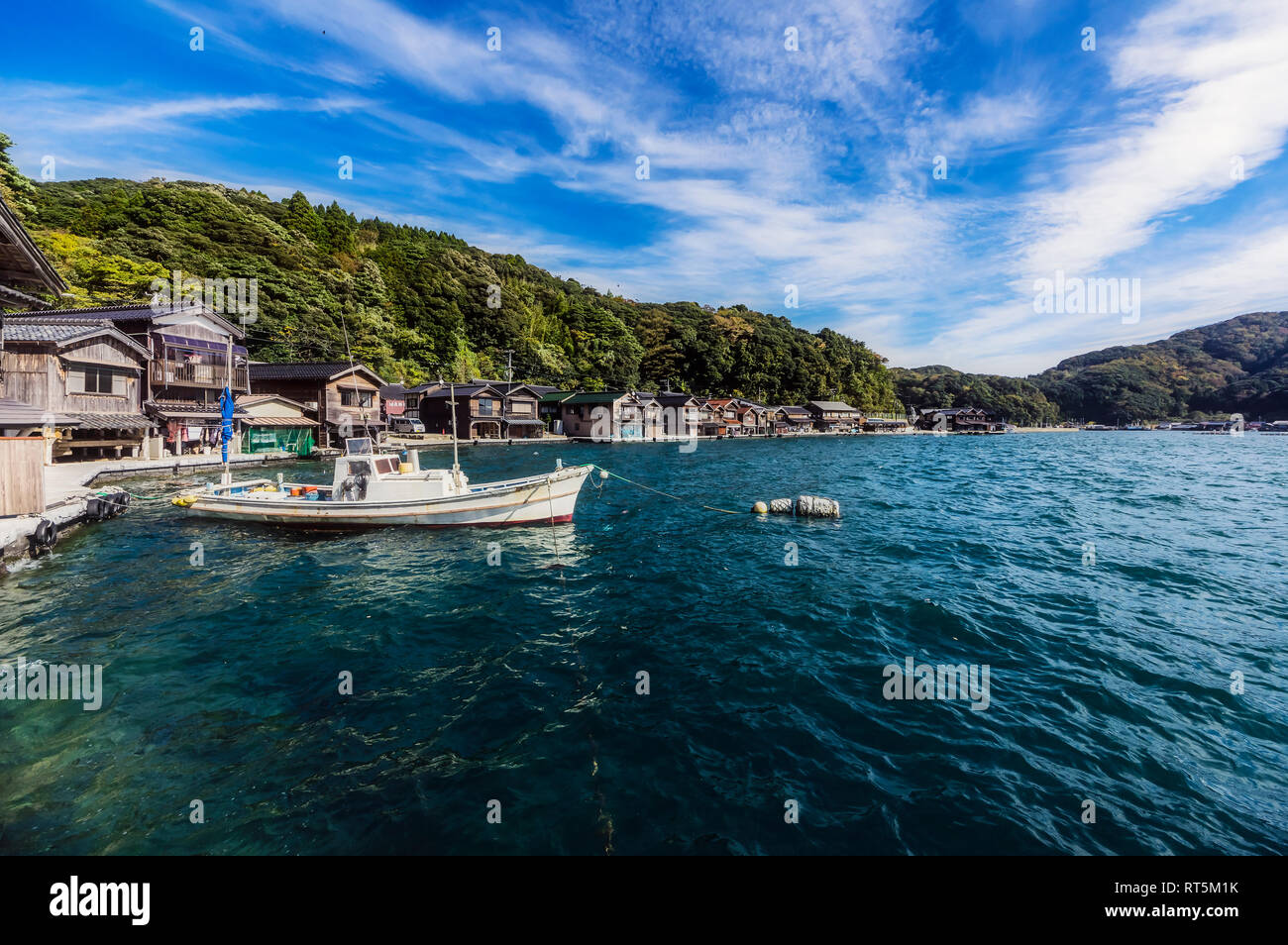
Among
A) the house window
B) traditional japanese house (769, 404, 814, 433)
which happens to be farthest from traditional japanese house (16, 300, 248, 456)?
traditional japanese house (769, 404, 814, 433)

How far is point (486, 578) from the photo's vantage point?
13.6 metres

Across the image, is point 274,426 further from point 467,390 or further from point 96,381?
point 467,390

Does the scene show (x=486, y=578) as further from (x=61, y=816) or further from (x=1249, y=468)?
(x=1249, y=468)

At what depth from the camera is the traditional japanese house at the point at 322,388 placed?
148 ft

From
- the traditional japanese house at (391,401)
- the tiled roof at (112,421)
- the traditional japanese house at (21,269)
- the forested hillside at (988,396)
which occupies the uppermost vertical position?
the forested hillside at (988,396)

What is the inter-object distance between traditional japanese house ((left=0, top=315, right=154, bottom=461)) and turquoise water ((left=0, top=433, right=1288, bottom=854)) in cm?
1998

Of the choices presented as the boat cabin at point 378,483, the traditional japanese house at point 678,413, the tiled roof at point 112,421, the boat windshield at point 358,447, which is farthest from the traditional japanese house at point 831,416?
the tiled roof at point 112,421

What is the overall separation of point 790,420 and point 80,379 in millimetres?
95036

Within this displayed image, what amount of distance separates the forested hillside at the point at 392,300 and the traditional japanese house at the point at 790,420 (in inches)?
352

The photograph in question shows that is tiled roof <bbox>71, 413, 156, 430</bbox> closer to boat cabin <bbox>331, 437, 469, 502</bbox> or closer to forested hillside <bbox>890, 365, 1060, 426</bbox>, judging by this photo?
boat cabin <bbox>331, 437, 469, 502</bbox>

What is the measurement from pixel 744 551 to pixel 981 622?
6.98 m

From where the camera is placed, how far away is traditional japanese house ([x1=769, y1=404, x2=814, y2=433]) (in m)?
96.1

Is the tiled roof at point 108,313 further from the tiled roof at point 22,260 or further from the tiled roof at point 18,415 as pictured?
the tiled roof at point 22,260
